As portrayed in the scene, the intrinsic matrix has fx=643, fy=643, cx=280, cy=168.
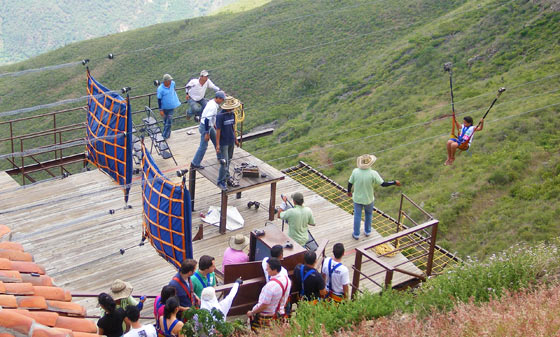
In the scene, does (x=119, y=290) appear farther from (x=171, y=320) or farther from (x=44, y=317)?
(x=44, y=317)

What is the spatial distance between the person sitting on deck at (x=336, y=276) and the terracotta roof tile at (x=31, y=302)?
154 inches

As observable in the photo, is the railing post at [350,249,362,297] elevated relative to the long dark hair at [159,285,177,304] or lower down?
lower down

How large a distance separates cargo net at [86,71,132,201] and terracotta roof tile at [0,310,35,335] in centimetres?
702

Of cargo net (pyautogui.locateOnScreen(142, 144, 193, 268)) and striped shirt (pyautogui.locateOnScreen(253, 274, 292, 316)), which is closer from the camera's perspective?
striped shirt (pyautogui.locateOnScreen(253, 274, 292, 316))

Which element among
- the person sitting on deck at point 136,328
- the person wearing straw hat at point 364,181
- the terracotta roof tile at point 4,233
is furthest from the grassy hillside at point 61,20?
the person sitting on deck at point 136,328

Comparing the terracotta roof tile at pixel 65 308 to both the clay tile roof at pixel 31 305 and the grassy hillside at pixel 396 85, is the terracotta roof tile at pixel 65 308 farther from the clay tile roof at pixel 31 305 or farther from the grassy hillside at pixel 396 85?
the grassy hillside at pixel 396 85

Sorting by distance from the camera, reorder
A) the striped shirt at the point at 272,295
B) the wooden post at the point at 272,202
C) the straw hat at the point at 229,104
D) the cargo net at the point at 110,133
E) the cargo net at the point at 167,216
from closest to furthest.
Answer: the striped shirt at the point at 272,295 → the cargo net at the point at 167,216 → the straw hat at the point at 229,104 → the cargo net at the point at 110,133 → the wooden post at the point at 272,202

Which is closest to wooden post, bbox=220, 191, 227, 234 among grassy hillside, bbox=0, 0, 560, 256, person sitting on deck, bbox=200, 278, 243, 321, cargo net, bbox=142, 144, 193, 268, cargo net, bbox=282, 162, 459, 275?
cargo net, bbox=142, 144, 193, 268

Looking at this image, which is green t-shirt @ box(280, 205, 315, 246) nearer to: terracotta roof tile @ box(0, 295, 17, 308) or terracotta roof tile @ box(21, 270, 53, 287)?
Answer: terracotta roof tile @ box(21, 270, 53, 287)

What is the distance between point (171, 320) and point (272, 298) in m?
1.42

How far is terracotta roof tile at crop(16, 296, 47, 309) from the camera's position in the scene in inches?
292

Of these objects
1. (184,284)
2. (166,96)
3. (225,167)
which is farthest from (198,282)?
(166,96)

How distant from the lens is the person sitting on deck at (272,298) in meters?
8.60

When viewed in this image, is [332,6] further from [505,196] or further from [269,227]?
[269,227]
